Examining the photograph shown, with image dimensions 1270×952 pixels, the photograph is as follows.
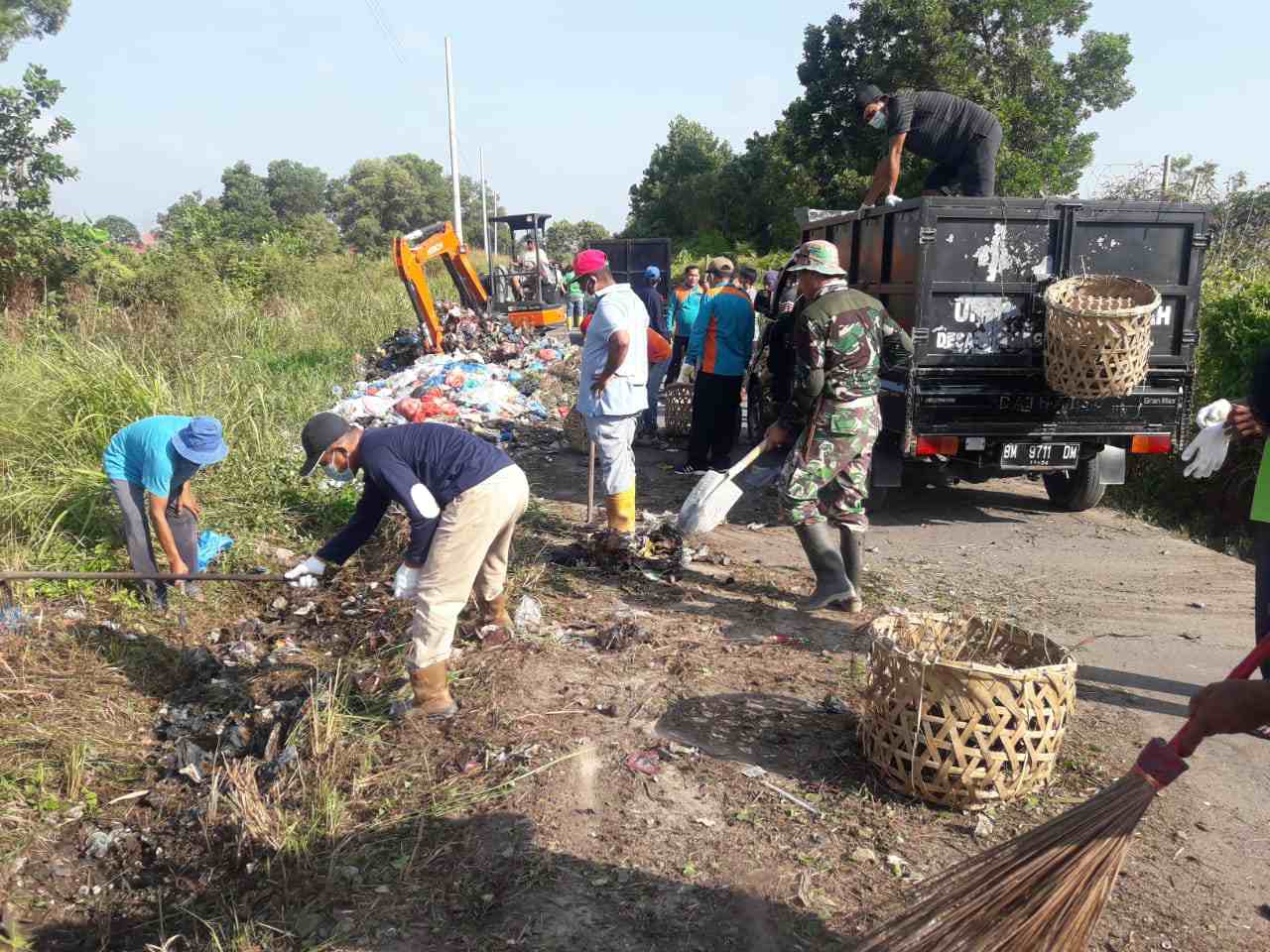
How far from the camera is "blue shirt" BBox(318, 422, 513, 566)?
133 inches

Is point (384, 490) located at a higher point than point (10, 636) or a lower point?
higher

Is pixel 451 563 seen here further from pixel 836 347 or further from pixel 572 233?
pixel 572 233

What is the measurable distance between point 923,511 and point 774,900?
5009 mm

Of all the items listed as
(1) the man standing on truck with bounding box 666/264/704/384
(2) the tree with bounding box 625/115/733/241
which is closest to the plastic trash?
(1) the man standing on truck with bounding box 666/264/704/384

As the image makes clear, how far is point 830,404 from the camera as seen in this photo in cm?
446

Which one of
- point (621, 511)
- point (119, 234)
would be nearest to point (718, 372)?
point (621, 511)

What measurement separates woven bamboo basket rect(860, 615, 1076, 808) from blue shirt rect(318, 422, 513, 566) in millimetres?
1719

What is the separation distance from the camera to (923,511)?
7.15m

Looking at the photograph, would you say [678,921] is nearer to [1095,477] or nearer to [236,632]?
[236,632]

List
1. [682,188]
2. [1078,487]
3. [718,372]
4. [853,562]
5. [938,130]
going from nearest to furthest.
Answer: [853,562] < [938,130] < [1078,487] < [718,372] < [682,188]

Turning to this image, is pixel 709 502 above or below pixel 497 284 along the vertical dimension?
below

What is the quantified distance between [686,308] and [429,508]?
6388 millimetres

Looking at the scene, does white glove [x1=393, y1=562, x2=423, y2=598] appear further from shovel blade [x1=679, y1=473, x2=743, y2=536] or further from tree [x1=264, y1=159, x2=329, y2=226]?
tree [x1=264, y1=159, x2=329, y2=226]

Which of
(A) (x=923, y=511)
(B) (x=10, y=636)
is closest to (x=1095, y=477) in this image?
(A) (x=923, y=511)
